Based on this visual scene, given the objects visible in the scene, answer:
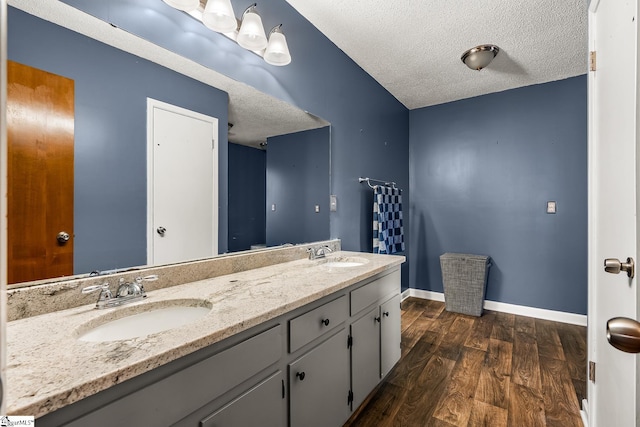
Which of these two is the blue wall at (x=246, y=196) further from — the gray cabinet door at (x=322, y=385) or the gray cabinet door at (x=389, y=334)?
the gray cabinet door at (x=389, y=334)

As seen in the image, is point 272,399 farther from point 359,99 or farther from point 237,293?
point 359,99

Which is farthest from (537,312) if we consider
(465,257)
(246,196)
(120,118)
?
(120,118)

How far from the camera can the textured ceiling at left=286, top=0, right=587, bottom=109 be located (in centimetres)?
192

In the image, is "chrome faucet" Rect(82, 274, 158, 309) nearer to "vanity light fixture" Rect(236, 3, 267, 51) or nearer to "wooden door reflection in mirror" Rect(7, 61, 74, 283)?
"wooden door reflection in mirror" Rect(7, 61, 74, 283)

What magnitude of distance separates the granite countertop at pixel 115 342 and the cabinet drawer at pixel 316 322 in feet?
0.25

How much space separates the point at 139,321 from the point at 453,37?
2.69 meters

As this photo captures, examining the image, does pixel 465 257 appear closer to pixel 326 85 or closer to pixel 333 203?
pixel 333 203

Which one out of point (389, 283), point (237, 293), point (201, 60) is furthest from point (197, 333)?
point (389, 283)

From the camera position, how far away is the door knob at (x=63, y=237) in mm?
937

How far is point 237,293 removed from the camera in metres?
1.12

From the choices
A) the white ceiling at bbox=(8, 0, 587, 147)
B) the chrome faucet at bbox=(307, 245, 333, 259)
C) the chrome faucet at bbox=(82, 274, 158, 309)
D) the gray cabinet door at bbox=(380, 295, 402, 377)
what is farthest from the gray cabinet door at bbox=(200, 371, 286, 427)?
the white ceiling at bbox=(8, 0, 587, 147)

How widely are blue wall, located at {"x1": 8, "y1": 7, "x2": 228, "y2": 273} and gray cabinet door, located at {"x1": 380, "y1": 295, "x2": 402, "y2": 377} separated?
4.47 ft

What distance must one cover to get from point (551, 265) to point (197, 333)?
3518 mm

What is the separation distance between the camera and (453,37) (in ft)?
7.37
